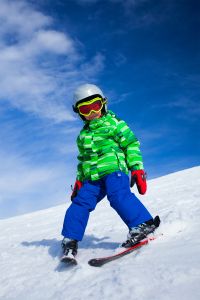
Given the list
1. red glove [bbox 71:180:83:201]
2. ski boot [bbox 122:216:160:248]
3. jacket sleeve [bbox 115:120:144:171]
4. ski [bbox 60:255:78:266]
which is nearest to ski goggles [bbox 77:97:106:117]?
jacket sleeve [bbox 115:120:144:171]

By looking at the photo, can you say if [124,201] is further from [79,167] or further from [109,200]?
[79,167]

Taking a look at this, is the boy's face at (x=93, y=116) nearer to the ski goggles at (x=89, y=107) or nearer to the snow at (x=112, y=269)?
the ski goggles at (x=89, y=107)

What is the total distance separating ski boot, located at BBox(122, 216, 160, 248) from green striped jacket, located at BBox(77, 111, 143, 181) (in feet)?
A: 2.01

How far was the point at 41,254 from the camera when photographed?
4.49m

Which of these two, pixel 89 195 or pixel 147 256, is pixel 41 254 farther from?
pixel 147 256

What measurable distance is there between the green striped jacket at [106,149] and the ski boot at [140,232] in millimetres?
612

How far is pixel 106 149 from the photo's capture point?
14.1 feet

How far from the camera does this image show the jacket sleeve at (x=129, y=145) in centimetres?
424

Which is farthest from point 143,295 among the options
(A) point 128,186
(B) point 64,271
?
(A) point 128,186

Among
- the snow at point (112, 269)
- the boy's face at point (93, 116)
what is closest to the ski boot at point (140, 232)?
the snow at point (112, 269)

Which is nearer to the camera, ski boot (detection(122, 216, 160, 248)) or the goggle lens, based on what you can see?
ski boot (detection(122, 216, 160, 248))

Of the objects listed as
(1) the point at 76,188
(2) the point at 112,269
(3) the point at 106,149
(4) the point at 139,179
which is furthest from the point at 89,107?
(2) the point at 112,269

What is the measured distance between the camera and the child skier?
394 centimetres

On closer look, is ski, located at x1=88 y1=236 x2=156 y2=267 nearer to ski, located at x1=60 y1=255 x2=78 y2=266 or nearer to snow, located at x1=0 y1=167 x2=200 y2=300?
snow, located at x1=0 y1=167 x2=200 y2=300
